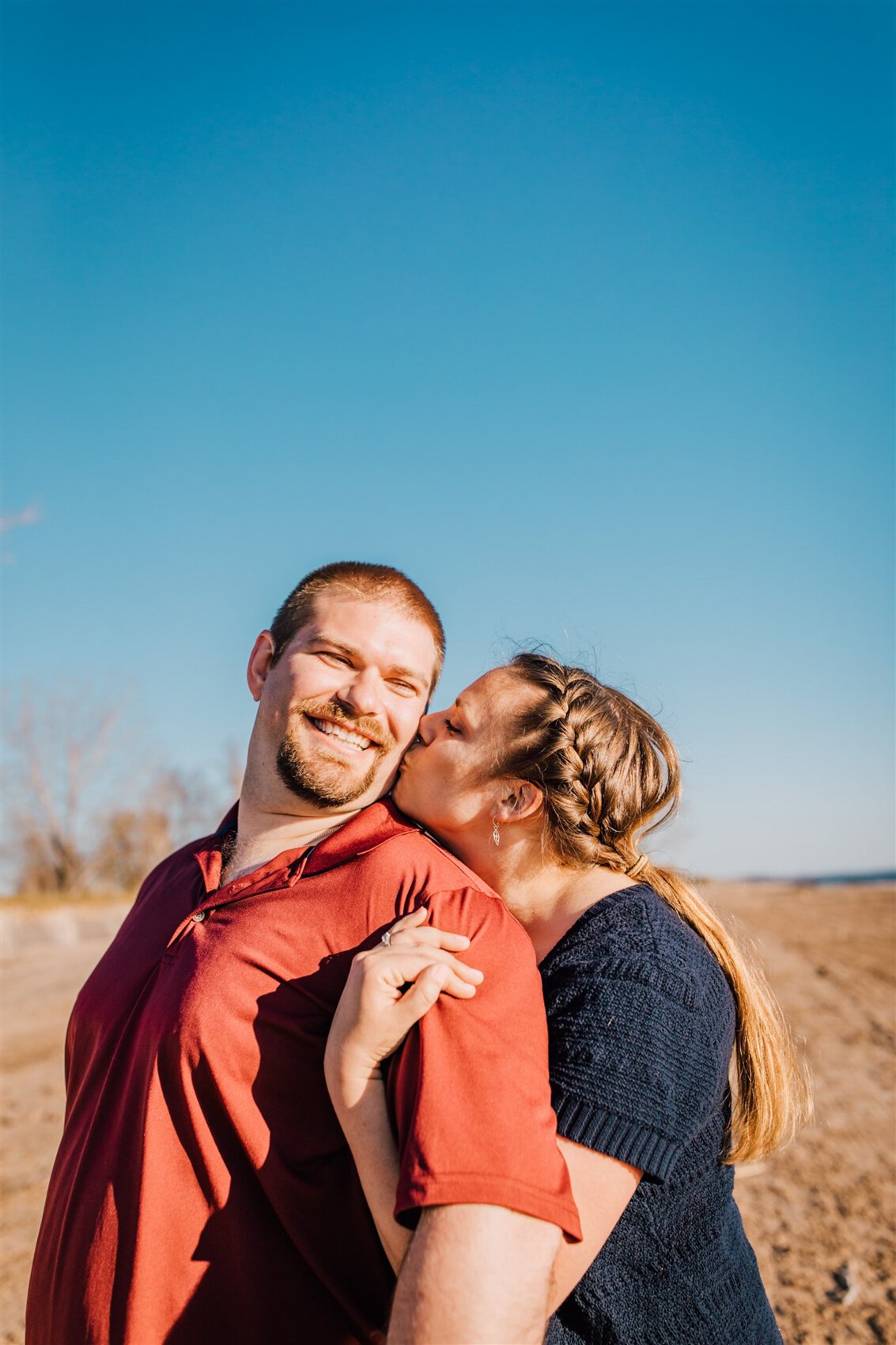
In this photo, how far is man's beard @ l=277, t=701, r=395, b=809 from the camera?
2.45 meters

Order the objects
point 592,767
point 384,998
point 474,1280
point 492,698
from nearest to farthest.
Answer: point 474,1280
point 384,998
point 592,767
point 492,698

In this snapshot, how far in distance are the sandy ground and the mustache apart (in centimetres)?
118

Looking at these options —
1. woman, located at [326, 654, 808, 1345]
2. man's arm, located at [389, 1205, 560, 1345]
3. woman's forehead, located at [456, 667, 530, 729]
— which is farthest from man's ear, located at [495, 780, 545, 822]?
man's arm, located at [389, 1205, 560, 1345]

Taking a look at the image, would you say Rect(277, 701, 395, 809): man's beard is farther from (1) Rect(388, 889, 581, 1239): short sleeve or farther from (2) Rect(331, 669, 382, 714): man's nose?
(1) Rect(388, 889, 581, 1239): short sleeve

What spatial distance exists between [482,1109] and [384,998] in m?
0.26

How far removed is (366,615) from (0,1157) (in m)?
7.37

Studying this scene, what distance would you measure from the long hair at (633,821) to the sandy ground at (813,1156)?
258 millimetres

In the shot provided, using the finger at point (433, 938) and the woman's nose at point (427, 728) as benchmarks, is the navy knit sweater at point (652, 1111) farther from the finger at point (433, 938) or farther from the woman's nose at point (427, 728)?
the woman's nose at point (427, 728)

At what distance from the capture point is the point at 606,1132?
1.73m

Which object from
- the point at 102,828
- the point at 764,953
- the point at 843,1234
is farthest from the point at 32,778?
the point at 843,1234

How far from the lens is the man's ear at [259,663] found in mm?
2930

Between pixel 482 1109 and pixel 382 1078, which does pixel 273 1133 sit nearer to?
pixel 382 1078

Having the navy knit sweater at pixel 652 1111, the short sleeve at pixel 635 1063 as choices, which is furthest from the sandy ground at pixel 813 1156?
the short sleeve at pixel 635 1063

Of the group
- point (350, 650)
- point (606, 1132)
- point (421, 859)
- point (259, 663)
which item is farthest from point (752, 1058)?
point (259, 663)
